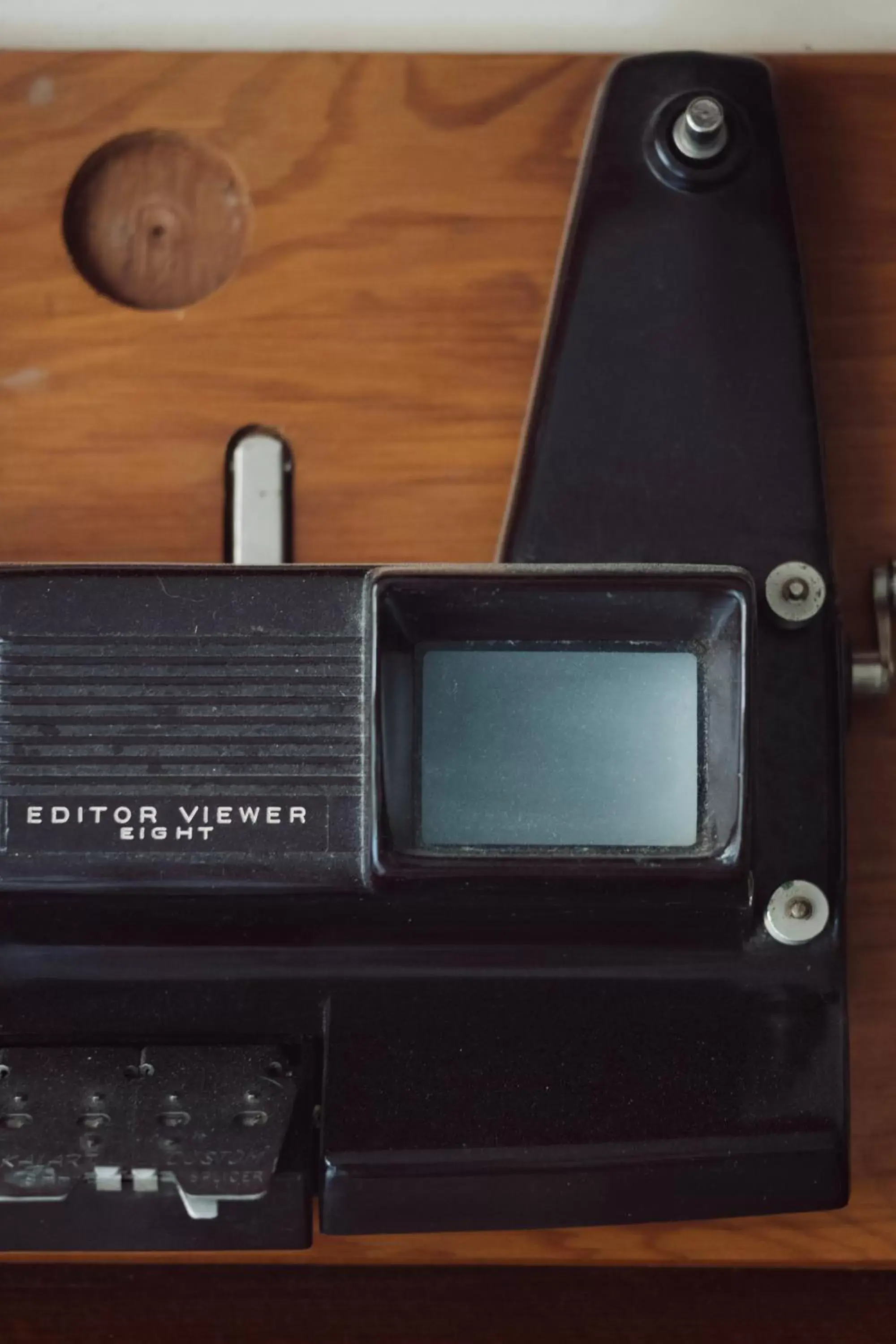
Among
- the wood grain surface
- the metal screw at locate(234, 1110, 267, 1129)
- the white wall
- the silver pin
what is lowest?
the metal screw at locate(234, 1110, 267, 1129)

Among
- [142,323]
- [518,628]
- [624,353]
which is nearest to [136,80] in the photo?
[142,323]

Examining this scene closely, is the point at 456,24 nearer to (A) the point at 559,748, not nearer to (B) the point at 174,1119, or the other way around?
(A) the point at 559,748

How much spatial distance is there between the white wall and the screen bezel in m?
0.41

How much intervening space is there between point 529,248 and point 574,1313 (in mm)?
701

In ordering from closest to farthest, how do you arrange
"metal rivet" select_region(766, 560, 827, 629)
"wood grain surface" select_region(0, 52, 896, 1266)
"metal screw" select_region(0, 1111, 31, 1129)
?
"metal screw" select_region(0, 1111, 31, 1129)
"metal rivet" select_region(766, 560, 827, 629)
"wood grain surface" select_region(0, 52, 896, 1266)

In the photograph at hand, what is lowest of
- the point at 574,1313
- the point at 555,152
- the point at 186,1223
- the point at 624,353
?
the point at 574,1313

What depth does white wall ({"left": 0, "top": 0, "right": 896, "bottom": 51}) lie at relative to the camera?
0.90m

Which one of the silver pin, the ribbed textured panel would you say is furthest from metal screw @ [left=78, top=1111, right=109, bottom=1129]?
the silver pin

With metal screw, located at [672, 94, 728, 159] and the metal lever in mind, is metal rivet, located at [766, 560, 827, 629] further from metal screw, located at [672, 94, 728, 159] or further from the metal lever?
metal screw, located at [672, 94, 728, 159]

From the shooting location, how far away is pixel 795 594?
0.81 m

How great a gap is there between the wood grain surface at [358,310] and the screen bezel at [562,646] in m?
0.20

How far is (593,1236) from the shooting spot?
904 millimetres

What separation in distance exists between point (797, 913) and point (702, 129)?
46 centimetres

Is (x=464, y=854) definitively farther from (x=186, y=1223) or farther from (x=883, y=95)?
(x=883, y=95)
